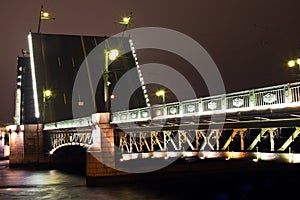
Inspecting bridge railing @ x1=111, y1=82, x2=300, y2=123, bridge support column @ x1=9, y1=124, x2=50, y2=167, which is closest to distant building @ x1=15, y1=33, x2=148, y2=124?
bridge support column @ x1=9, y1=124, x2=50, y2=167

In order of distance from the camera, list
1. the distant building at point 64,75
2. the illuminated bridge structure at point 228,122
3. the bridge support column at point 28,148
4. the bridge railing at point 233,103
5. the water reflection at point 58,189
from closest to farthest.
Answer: the bridge railing at point 233,103, the illuminated bridge structure at point 228,122, the water reflection at point 58,189, the bridge support column at point 28,148, the distant building at point 64,75

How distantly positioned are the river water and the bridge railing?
3.74 m

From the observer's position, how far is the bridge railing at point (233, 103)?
1409 centimetres

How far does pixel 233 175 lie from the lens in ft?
96.7

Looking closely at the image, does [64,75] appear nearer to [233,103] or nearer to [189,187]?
[189,187]

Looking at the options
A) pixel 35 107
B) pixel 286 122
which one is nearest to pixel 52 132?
pixel 35 107

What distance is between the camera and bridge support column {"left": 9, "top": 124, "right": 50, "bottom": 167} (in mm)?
46656

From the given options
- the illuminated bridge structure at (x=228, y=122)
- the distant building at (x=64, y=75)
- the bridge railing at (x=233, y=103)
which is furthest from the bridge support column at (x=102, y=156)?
the distant building at (x=64, y=75)

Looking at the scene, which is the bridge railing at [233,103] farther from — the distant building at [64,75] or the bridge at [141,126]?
the distant building at [64,75]

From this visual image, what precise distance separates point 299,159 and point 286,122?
114 centimetres

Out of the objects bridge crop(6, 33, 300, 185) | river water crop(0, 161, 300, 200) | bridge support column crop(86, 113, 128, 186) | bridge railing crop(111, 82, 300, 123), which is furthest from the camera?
bridge support column crop(86, 113, 128, 186)

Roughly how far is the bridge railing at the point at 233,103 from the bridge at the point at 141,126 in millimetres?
30

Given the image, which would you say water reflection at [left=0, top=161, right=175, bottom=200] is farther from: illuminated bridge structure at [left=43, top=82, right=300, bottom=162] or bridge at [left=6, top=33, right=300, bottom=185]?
illuminated bridge structure at [left=43, top=82, right=300, bottom=162]

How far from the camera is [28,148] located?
1847 inches
